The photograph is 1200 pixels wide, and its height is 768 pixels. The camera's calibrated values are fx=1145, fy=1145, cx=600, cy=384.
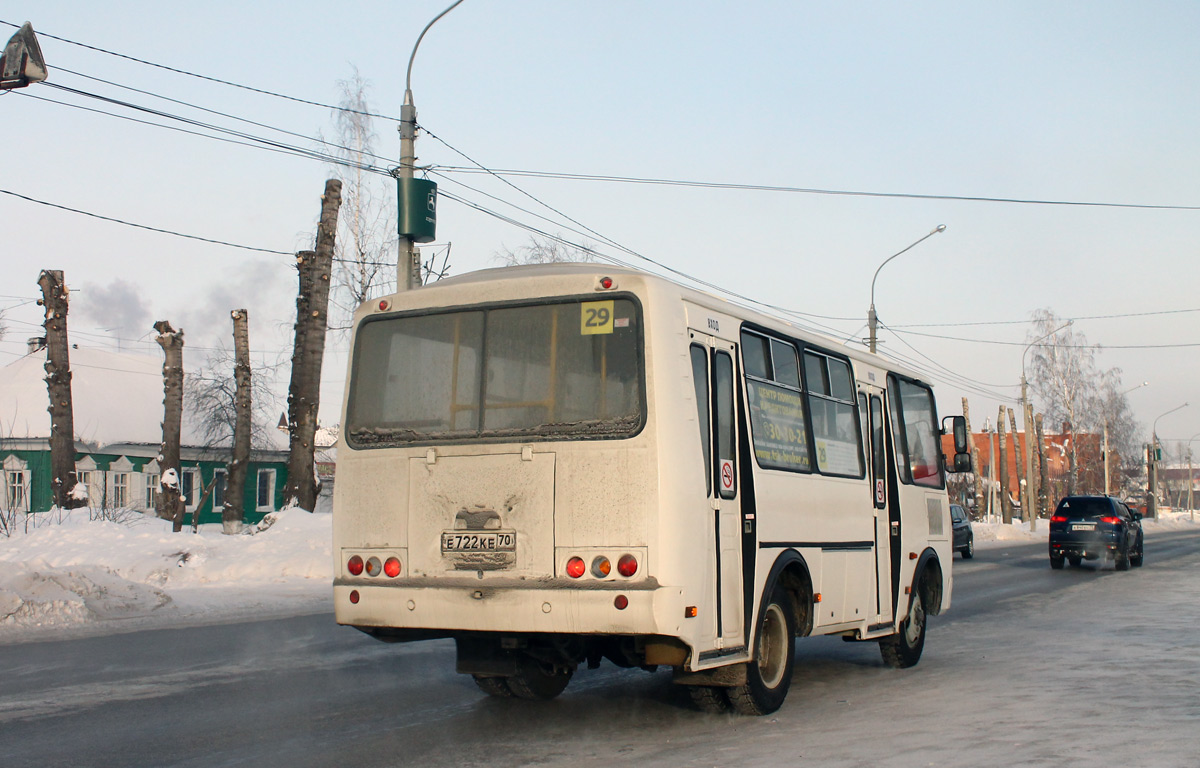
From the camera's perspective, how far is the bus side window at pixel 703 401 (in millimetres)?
7160

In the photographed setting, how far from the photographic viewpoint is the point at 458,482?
7.23m

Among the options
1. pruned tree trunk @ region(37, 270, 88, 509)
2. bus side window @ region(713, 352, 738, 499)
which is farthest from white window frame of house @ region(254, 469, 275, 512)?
bus side window @ region(713, 352, 738, 499)

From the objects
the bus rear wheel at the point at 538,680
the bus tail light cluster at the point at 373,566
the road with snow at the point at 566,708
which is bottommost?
the road with snow at the point at 566,708

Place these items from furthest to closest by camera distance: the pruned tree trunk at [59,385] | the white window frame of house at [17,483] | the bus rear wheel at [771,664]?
the white window frame of house at [17,483] → the pruned tree trunk at [59,385] → the bus rear wheel at [771,664]

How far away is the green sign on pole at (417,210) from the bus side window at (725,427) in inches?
396

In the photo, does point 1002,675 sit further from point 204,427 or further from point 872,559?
point 204,427

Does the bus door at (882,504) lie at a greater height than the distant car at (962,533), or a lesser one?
greater

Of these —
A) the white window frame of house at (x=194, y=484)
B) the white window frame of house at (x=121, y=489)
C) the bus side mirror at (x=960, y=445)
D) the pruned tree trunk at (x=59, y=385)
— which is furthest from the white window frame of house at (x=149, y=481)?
the bus side mirror at (x=960, y=445)

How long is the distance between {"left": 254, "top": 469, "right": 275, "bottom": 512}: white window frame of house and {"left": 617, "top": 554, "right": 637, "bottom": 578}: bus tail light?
41.4 metres

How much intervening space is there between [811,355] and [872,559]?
1.99 meters

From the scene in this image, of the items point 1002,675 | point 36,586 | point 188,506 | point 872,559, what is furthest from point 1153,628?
point 188,506

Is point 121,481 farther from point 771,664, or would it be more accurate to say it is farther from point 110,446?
point 771,664

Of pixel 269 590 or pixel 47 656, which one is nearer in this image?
pixel 47 656

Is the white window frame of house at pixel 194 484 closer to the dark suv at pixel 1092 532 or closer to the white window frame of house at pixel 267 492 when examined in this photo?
the white window frame of house at pixel 267 492
